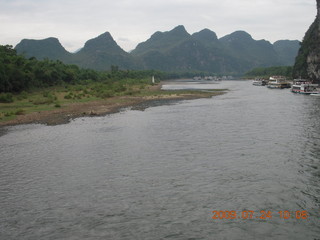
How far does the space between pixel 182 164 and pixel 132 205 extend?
807 centimetres

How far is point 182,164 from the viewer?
2566 cm

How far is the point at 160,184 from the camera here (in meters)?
21.5

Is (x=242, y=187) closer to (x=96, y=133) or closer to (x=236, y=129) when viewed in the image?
(x=236, y=129)

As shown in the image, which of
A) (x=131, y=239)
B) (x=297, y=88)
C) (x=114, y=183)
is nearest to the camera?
(x=131, y=239)

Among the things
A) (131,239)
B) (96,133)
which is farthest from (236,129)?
(131,239)
